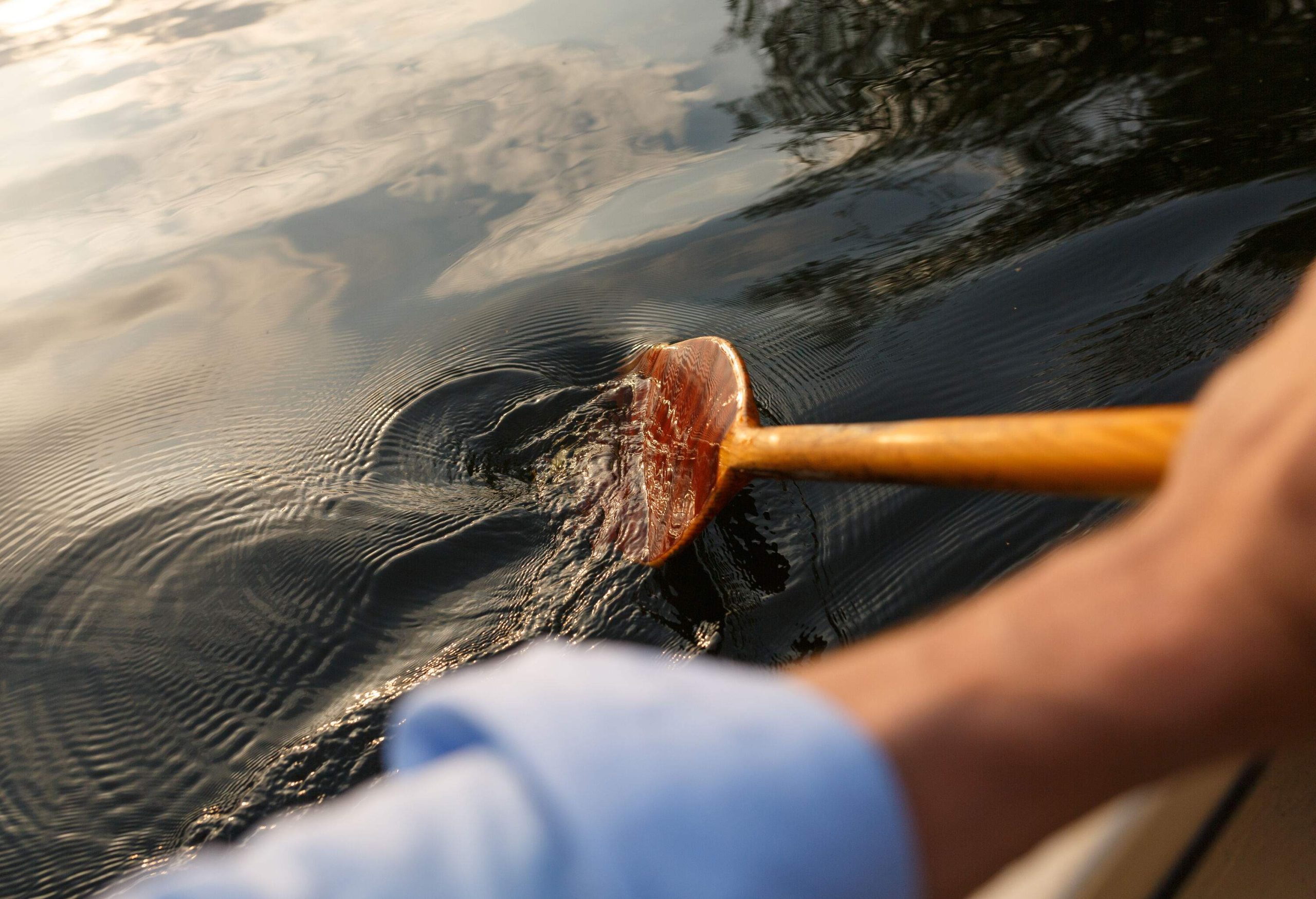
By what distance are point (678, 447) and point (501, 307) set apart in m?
1.03

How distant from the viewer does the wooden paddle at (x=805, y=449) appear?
978 millimetres

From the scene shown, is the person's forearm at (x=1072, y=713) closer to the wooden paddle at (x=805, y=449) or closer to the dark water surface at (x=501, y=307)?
the wooden paddle at (x=805, y=449)

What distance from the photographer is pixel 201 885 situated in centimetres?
35

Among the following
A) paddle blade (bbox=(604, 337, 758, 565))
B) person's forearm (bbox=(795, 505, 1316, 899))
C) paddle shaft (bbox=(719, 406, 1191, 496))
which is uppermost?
person's forearm (bbox=(795, 505, 1316, 899))

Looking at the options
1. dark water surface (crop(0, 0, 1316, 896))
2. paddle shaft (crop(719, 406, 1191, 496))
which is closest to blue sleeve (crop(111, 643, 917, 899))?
paddle shaft (crop(719, 406, 1191, 496))

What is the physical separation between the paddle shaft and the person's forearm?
22.5 inches

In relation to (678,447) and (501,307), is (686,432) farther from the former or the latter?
(501,307)

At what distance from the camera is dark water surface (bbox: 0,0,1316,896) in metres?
1.85

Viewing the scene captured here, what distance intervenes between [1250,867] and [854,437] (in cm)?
81

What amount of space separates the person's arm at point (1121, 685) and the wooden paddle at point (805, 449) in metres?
0.58

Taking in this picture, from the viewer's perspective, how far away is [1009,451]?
1.12 meters

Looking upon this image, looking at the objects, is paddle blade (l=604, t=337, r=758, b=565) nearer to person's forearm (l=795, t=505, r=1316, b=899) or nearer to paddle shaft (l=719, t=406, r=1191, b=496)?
paddle shaft (l=719, t=406, r=1191, b=496)

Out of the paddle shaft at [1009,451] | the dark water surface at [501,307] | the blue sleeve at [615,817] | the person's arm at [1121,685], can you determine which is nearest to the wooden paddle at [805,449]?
the paddle shaft at [1009,451]

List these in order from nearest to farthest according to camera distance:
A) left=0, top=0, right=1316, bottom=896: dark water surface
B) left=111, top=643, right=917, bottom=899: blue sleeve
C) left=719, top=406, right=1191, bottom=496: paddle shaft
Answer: left=111, top=643, right=917, bottom=899: blue sleeve, left=719, top=406, right=1191, bottom=496: paddle shaft, left=0, top=0, right=1316, bottom=896: dark water surface
